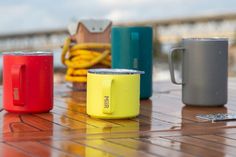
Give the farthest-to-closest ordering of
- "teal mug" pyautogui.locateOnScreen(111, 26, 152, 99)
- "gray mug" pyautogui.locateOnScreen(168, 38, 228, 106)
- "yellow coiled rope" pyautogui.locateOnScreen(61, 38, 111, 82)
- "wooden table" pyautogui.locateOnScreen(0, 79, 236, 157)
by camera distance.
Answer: "yellow coiled rope" pyautogui.locateOnScreen(61, 38, 111, 82)
"teal mug" pyautogui.locateOnScreen(111, 26, 152, 99)
"gray mug" pyautogui.locateOnScreen(168, 38, 228, 106)
"wooden table" pyautogui.locateOnScreen(0, 79, 236, 157)

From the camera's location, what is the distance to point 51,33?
12.9m

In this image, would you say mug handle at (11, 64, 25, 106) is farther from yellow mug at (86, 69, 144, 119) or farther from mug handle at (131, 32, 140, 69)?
mug handle at (131, 32, 140, 69)

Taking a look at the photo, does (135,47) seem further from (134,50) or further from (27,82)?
(27,82)

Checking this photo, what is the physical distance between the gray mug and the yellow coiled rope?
627 millimetres

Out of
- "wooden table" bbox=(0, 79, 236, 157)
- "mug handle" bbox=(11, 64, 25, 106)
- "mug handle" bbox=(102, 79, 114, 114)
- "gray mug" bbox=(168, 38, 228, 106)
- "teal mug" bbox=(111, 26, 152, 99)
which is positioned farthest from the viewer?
"teal mug" bbox=(111, 26, 152, 99)

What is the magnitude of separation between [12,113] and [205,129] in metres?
0.63

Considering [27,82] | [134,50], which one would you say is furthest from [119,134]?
[134,50]

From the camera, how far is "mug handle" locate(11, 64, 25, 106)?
188cm

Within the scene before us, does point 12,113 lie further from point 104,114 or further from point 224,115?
point 224,115

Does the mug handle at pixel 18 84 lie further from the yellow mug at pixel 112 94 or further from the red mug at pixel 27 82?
the yellow mug at pixel 112 94

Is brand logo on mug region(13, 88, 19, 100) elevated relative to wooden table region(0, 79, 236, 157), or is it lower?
elevated

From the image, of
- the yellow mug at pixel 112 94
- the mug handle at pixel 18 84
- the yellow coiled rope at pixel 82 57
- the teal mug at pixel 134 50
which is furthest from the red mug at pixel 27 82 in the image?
the yellow coiled rope at pixel 82 57

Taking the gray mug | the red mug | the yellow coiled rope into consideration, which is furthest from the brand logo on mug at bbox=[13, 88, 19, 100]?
the yellow coiled rope

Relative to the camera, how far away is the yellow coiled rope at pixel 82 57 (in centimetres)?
268
